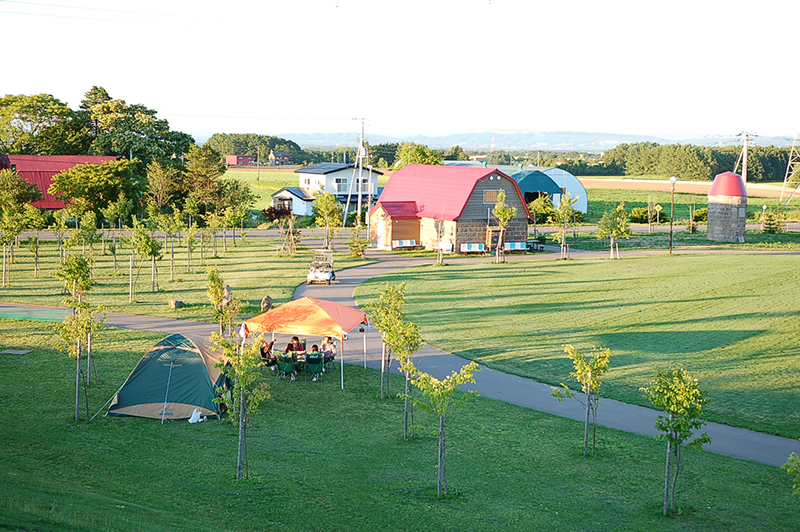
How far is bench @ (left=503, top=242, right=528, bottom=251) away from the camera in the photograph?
153 feet

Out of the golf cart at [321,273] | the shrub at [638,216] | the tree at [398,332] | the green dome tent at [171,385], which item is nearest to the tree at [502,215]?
the golf cart at [321,273]

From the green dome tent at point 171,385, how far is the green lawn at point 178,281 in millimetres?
4924

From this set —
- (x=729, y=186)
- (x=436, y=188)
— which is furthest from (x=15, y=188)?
(x=729, y=186)

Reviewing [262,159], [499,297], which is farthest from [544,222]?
[262,159]

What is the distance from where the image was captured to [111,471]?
11422mm

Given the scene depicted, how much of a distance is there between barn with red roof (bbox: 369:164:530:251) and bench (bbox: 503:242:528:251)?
467mm

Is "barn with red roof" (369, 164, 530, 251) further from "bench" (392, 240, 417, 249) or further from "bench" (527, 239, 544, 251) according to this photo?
"bench" (527, 239, 544, 251)

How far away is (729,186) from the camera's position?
160 ft

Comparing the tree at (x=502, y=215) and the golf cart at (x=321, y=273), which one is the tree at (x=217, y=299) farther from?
the tree at (x=502, y=215)

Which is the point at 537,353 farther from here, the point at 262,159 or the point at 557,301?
the point at 262,159

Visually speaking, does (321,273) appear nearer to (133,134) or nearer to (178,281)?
(178,281)

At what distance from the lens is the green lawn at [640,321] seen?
18.0m

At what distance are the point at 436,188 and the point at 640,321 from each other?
26583 mm

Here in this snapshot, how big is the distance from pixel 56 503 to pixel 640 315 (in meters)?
21.4
